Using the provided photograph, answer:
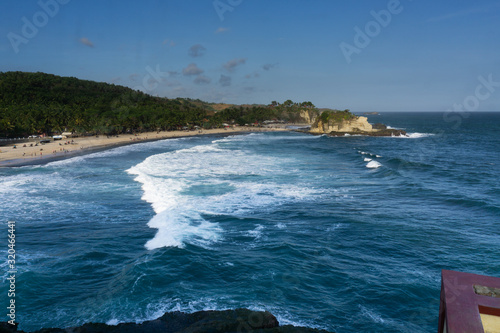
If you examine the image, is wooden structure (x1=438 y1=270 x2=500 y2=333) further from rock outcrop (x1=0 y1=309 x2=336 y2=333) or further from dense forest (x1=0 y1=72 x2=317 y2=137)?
dense forest (x1=0 y1=72 x2=317 y2=137)

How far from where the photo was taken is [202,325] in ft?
35.9

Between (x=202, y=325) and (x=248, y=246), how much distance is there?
→ 9543 millimetres

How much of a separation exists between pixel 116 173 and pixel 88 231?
912 inches

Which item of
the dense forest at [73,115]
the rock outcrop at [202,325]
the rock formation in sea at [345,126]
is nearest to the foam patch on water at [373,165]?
the rock outcrop at [202,325]

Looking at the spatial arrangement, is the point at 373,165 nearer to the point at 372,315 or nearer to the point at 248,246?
the point at 248,246

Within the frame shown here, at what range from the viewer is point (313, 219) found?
25625mm

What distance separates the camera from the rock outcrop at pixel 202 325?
10.7m

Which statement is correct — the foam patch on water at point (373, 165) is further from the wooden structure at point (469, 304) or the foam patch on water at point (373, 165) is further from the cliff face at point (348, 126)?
the cliff face at point (348, 126)

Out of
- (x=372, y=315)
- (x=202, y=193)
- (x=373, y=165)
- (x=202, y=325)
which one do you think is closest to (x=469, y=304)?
(x=202, y=325)

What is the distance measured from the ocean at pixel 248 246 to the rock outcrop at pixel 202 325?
4.41 ft

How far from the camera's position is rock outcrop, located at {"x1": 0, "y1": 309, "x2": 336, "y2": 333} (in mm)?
10688

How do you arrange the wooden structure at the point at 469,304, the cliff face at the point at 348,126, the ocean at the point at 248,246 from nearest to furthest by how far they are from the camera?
1. the wooden structure at the point at 469,304
2. the ocean at the point at 248,246
3. the cliff face at the point at 348,126

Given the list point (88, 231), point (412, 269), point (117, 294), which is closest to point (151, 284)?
point (117, 294)

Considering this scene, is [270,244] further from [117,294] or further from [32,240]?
[32,240]
